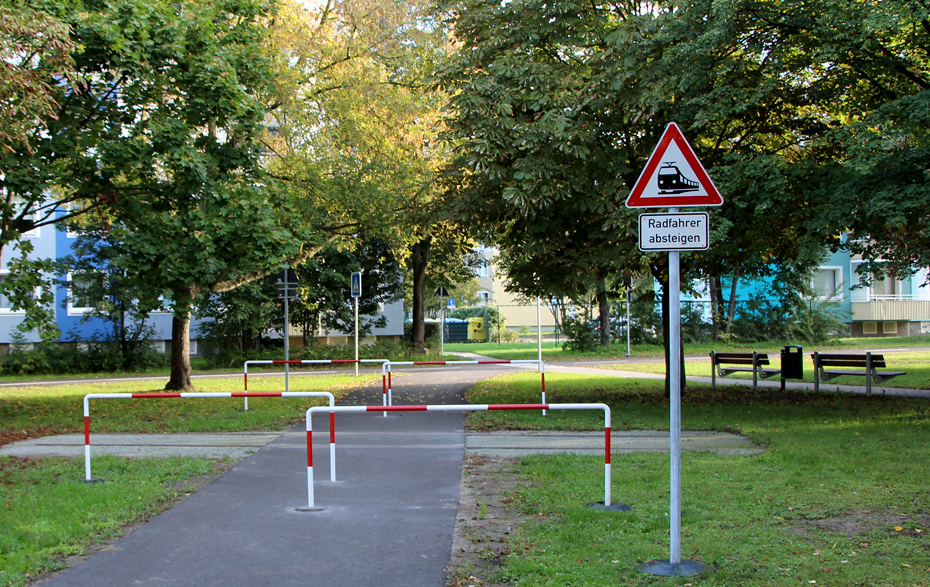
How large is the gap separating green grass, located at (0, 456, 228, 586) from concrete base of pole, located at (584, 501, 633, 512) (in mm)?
3946

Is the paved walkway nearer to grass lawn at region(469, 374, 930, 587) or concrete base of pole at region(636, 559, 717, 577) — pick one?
grass lawn at region(469, 374, 930, 587)

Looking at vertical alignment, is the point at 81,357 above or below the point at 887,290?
below

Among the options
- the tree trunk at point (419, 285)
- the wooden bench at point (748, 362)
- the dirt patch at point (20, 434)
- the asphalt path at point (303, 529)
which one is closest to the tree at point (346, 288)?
the tree trunk at point (419, 285)

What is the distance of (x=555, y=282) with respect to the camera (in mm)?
15664

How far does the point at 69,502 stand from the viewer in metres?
7.71

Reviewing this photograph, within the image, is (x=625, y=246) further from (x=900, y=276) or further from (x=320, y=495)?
(x=320, y=495)

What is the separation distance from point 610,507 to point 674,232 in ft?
9.60

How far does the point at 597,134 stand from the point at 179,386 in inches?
492

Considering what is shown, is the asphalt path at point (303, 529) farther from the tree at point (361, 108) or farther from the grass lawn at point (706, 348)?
the grass lawn at point (706, 348)

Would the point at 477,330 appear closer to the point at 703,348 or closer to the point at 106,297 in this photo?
the point at 703,348

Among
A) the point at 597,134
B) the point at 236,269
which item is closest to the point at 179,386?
the point at 236,269

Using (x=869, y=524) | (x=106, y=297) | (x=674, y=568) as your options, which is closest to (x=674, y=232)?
(x=674, y=568)

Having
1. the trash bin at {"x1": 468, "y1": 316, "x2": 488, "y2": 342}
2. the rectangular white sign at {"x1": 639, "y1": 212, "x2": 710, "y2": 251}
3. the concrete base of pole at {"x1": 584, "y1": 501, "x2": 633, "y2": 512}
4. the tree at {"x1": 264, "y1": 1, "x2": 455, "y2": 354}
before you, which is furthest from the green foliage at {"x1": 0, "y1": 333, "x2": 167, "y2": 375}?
the trash bin at {"x1": 468, "y1": 316, "x2": 488, "y2": 342}

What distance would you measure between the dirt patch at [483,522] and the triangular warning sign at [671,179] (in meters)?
2.68
